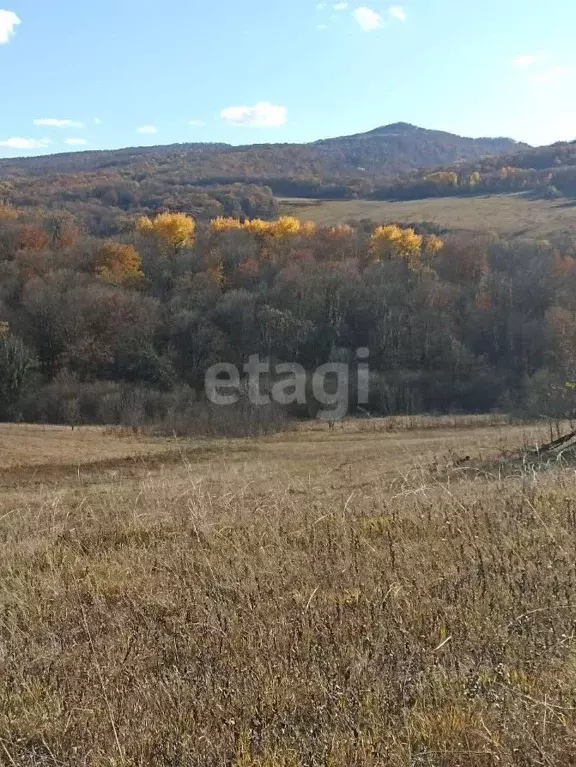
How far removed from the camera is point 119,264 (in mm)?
63656

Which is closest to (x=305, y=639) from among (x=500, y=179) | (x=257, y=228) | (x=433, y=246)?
(x=433, y=246)

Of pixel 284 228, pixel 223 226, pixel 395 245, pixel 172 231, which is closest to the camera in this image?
pixel 395 245

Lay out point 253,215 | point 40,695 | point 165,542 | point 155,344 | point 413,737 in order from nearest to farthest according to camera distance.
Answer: point 413,737, point 40,695, point 165,542, point 155,344, point 253,215

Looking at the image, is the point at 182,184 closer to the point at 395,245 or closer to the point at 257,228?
the point at 257,228

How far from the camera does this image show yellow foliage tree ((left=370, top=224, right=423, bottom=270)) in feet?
226

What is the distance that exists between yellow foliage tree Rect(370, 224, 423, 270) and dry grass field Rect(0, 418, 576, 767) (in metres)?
65.3

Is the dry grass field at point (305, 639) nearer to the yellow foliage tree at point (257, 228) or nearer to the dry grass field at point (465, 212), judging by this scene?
the yellow foliage tree at point (257, 228)

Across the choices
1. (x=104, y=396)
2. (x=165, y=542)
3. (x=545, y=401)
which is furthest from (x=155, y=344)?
(x=165, y=542)

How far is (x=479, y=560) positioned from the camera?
344 centimetres

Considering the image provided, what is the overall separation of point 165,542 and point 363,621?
2.18 m

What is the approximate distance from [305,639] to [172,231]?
7463 centimetres

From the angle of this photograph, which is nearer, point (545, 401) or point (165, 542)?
point (165, 542)

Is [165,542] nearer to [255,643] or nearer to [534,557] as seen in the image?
[255,643]

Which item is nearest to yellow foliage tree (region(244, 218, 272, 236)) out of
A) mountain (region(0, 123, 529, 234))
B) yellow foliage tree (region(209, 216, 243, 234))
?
yellow foliage tree (region(209, 216, 243, 234))
